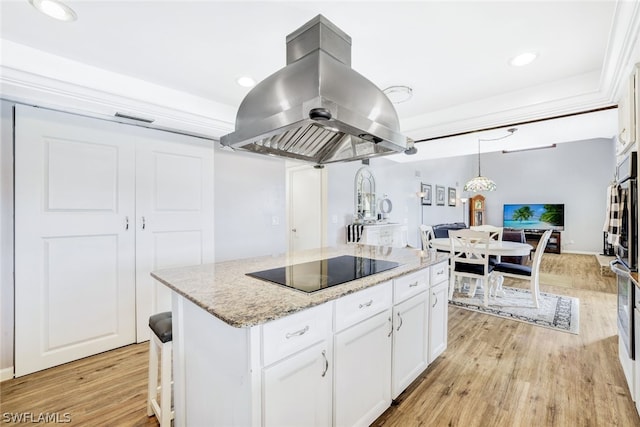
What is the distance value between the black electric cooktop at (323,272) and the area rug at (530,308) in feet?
7.48

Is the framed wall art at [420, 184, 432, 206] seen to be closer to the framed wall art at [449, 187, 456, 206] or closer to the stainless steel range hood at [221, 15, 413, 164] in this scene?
the framed wall art at [449, 187, 456, 206]

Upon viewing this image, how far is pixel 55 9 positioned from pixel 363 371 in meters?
2.59

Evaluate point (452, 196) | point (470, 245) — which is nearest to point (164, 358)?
point (470, 245)

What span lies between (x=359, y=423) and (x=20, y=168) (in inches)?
114

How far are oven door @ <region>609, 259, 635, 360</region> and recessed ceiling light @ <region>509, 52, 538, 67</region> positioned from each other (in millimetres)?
1550

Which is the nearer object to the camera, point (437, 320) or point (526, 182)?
point (437, 320)

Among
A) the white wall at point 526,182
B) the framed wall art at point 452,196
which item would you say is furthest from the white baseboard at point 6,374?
the framed wall art at point 452,196

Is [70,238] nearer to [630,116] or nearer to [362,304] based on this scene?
[362,304]

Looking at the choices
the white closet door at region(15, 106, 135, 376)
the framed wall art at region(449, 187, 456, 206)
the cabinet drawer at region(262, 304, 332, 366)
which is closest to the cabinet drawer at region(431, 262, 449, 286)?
the cabinet drawer at region(262, 304, 332, 366)

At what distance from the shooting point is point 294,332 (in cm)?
117

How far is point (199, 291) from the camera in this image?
1.36m

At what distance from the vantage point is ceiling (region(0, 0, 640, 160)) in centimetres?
159

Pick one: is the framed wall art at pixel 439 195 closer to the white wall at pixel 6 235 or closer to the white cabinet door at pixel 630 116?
the white cabinet door at pixel 630 116

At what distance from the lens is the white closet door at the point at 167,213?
8.89 ft
